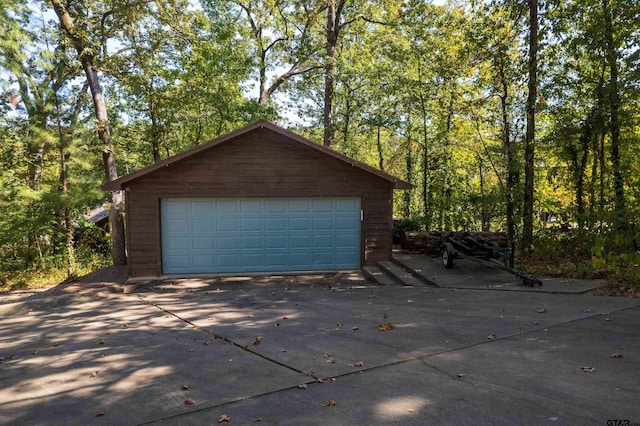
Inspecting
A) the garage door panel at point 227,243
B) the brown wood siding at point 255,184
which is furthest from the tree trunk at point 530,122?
the garage door panel at point 227,243

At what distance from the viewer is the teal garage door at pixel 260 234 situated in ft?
38.3

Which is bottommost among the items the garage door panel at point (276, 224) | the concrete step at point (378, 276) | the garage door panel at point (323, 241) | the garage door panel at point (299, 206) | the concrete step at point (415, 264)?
the concrete step at point (378, 276)

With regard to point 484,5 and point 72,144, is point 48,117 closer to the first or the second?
point 72,144

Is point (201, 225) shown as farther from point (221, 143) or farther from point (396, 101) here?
point (396, 101)

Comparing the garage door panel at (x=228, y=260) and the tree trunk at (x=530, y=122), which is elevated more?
the tree trunk at (x=530, y=122)

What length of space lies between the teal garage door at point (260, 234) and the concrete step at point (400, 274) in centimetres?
101

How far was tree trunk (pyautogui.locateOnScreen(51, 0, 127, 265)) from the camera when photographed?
45.4 ft

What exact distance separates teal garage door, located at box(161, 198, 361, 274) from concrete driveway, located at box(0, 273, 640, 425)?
11.2ft

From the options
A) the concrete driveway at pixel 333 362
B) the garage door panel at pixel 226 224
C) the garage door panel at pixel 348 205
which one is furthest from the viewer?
the garage door panel at pixel 348 205

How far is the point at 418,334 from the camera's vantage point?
580 cm

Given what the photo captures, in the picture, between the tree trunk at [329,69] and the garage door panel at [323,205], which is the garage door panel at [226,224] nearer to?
the garage door panel at [323,205]

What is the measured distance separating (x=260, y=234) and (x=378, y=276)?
11.9ft

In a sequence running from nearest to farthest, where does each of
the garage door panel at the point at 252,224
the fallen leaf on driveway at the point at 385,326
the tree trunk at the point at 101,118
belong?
1. the fallen leaf on driveway at the point at 385,326
2. the garage door panel at the point at 252,224
3. the tree trunk at the point at 101,118

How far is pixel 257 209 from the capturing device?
11945 millimetres
